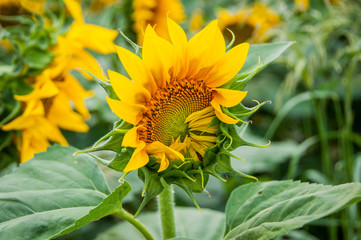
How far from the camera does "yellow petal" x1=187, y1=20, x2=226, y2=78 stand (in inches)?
24.4

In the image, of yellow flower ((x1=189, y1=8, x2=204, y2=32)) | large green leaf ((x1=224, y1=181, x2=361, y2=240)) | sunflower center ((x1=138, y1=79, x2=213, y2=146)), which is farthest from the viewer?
yellow flower ((x1=189, y1=8, x2=204, y2=32))

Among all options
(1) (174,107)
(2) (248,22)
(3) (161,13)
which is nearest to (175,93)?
(1) (174,107)

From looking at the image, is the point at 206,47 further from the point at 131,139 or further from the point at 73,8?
the point at 73,8

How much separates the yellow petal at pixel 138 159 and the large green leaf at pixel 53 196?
0.05 m

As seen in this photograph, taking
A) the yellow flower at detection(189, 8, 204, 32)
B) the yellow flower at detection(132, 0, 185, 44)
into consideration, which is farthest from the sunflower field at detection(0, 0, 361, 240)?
the yellow flower at detection(189, 8, 204, 32)

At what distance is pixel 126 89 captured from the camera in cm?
59

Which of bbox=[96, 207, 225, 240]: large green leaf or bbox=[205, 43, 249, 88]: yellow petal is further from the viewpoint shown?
bbox=[96, 207, 225, 240]: large green leaf

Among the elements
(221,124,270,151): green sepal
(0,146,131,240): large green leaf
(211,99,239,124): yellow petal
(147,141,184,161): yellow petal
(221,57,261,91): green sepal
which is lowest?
(0,146,131,240): large green leaf

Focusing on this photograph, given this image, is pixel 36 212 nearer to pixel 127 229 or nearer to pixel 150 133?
pixel 150 133

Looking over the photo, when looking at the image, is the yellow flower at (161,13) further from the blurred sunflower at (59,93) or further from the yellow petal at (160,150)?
the yellow petal at (160,150)

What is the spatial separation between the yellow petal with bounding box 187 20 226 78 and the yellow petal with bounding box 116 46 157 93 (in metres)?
0.07

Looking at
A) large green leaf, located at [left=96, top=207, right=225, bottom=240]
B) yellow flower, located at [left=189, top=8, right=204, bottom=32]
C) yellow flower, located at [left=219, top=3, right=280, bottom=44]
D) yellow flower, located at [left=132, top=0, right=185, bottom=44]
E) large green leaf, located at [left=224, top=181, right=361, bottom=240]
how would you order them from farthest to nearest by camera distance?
1. yellow flower, located at [left=189, top=8, right=204, bottom=32]
2. yellow flower, located at [left=219, top=3, right=280, bottom=44]
3. yellow flower, located at [left=132, top=0, right=185, bottom=44]
4. large green leaf, located at [left=96, top=207, right=225, bottom=240]
5. large green leaf, located at [left=224, top=181, right=361, bottom=240]

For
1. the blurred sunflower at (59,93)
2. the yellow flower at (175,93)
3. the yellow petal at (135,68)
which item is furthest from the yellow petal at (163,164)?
the blurred sunflower at (59,93)

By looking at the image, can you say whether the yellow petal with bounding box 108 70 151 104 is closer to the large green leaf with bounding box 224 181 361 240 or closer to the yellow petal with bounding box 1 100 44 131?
the large green leaf with bounding box 224 181 361 240
